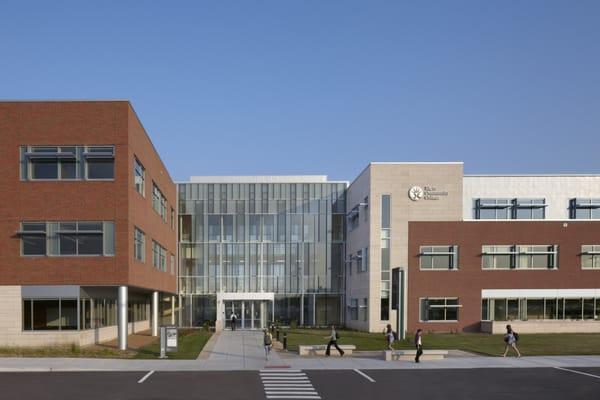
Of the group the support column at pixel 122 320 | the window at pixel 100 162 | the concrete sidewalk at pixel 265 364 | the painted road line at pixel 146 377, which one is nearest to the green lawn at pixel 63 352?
the support column at pixel 122 320

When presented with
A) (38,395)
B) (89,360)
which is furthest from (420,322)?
(38,395)

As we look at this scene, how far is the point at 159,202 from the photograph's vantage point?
50062mm

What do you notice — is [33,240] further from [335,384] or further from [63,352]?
[335,384]

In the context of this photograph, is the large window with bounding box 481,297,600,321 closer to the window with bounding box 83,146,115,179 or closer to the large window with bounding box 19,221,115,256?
the large window with bounding box 19,221,115,256

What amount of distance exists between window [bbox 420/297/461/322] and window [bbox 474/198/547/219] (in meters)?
8.13

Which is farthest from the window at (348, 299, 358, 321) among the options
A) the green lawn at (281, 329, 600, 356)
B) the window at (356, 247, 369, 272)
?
the green lawn at (281, 329, 600, 356)

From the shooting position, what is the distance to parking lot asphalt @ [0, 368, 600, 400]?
65.5ft

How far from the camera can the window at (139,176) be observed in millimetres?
36719

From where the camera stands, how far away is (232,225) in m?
64.6

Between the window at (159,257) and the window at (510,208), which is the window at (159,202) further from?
the window at (510,208)

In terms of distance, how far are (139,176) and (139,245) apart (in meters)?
4.17

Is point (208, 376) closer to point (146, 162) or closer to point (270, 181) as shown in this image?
point (146, 162)

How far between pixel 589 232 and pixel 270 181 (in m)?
29.8

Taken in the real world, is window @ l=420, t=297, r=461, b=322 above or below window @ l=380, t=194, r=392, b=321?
below
